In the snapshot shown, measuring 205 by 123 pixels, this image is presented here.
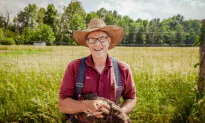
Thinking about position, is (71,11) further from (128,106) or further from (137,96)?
(128,106)

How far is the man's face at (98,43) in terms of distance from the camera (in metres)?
1.90

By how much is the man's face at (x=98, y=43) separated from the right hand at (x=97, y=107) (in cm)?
55

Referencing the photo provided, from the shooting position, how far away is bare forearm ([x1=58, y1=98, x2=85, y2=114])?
5.78 feet

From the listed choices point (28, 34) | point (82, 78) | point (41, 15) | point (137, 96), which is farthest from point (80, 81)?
point (41, 15)

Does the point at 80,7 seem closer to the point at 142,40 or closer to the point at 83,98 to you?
the point at 142,40

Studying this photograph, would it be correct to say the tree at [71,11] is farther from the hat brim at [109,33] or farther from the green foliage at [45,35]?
the hat brim at [109,33]

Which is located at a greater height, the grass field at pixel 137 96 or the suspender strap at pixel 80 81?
the suspender strap at pixel 80 81

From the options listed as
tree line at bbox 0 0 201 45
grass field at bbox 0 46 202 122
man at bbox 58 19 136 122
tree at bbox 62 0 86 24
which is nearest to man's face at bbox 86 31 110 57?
man at bbox 58 19 136 122

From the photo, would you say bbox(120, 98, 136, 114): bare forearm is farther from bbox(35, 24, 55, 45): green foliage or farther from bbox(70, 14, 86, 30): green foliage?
bbox(35, 24, 55, 45): green foliage

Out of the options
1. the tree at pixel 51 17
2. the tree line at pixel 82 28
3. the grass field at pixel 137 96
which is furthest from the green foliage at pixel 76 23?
the grass field at pixel 137 96

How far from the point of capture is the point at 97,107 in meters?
1.65

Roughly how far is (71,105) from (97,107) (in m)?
0.34

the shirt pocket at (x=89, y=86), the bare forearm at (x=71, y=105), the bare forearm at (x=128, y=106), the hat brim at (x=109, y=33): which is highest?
the hat brim at (x=109, y=33)

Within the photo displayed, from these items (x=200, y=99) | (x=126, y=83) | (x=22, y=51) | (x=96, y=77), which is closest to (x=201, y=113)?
(x=200, y=99)
